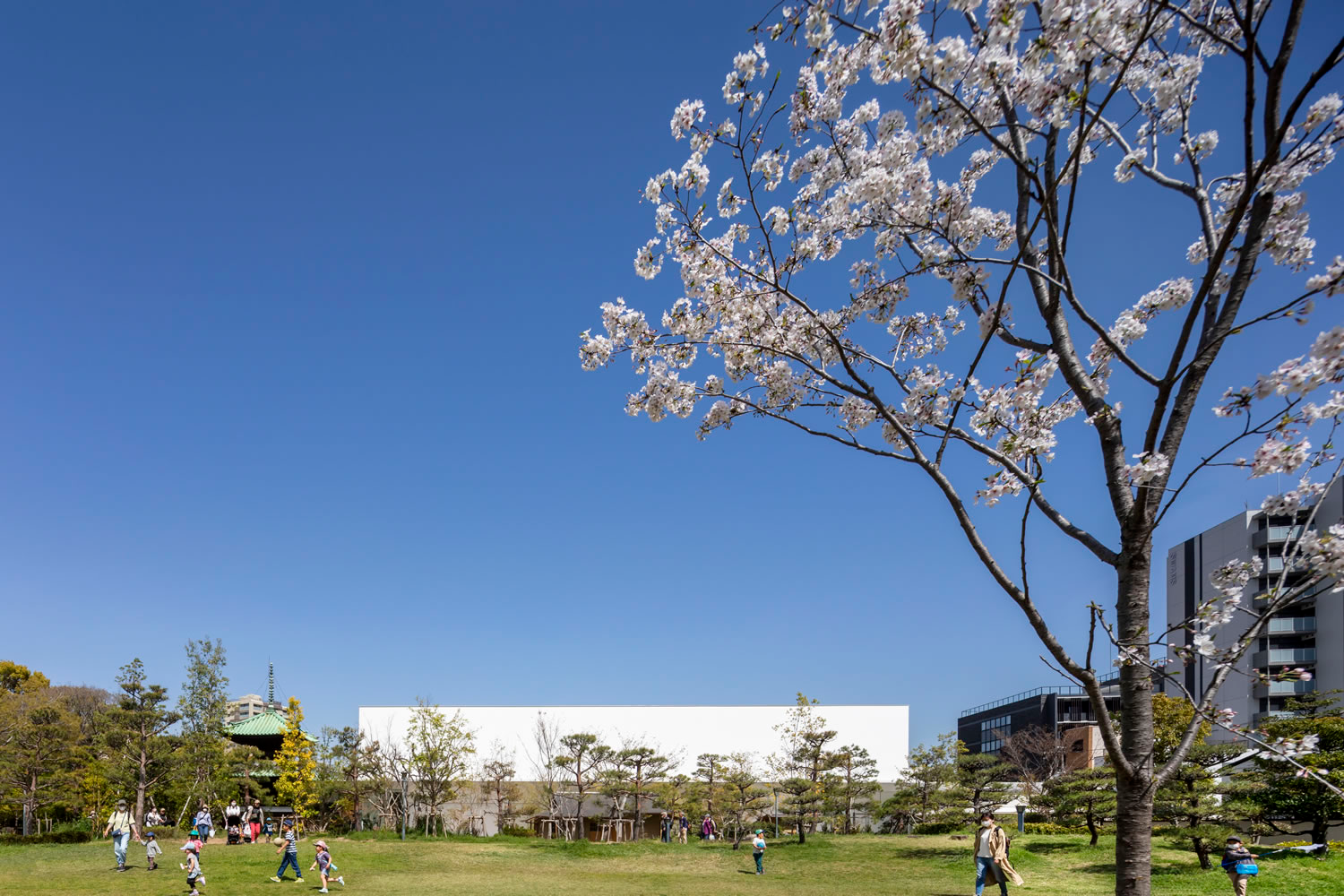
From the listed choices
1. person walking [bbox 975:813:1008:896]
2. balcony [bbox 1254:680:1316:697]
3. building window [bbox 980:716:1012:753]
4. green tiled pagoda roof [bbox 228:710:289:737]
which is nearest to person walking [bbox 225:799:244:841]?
green tiled pagoda roof [bbox 228:710:289:737]

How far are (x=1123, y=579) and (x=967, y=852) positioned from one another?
18.9m

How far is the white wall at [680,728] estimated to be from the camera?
3102cm

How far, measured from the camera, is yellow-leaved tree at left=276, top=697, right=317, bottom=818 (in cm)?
2889

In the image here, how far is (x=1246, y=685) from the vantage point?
44188mm

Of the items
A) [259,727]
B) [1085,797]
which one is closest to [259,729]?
[259,727]

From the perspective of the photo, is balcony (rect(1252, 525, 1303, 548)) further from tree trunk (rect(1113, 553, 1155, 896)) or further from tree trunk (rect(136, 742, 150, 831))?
tree trunk (rect(136, 742, 150, 831))

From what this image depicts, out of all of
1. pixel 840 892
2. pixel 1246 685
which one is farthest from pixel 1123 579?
pixel 1246 685

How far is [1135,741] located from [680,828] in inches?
1092

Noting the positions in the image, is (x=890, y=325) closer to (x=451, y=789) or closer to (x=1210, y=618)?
(x=1210, y=618)

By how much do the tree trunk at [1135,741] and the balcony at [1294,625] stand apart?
47027 mm

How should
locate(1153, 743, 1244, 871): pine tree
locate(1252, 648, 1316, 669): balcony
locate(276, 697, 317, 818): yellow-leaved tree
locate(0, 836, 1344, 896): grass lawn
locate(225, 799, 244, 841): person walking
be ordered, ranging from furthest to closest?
locate(1252, 648, 1316, 669): balcony
locate(276, 697, 317, 818): yellow-leaved tree
locate(225, 799, 244, 841): person walking
locate(1153, 743, 1244, 871): pine tree
locate(0, 836, 1344, 896): grass lawn

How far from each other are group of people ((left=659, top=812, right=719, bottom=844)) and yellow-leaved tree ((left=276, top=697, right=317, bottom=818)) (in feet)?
39.4

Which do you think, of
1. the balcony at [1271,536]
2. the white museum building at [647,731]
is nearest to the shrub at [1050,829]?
the white museum building at [647,731]

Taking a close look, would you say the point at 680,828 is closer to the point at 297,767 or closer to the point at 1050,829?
the point at 1050,829
